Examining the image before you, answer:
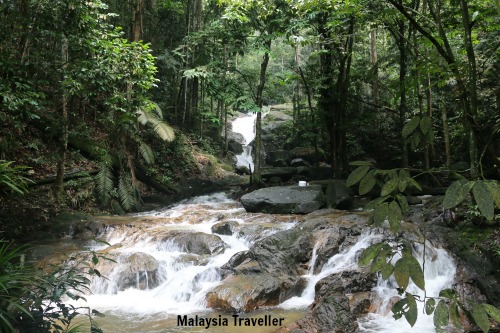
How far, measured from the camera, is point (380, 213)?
48.1 inches

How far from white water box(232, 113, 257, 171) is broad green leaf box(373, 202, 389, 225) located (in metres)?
19.8

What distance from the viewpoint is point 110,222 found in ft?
31.6

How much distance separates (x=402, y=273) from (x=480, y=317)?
0.83 ft

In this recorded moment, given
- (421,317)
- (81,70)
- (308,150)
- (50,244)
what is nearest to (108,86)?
(81,70)

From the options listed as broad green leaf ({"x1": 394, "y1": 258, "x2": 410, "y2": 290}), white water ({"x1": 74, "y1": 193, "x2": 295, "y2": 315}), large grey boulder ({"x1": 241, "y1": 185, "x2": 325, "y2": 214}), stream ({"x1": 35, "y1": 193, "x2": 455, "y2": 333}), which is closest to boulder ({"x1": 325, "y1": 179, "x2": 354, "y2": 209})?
large grey boulder ({"x1": 241, "y1": 185, "x2": 325, "y2": 214})

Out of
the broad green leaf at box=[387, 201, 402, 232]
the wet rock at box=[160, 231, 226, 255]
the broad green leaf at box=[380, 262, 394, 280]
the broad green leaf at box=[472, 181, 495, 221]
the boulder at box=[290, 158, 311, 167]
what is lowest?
the wet rock at box=[160, 231, 226, 255]

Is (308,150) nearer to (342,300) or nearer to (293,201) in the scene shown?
(293,201)

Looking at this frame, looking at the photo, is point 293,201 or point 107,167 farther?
point 107,167

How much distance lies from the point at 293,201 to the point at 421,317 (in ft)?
18.0

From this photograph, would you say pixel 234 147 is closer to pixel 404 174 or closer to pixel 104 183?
pixel 104 183

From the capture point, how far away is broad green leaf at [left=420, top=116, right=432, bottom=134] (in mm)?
1368

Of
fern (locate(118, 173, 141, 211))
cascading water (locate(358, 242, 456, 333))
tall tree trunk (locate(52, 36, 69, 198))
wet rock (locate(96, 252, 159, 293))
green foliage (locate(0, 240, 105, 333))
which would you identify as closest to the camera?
green foliage (locate(0, 240, 105, 333))

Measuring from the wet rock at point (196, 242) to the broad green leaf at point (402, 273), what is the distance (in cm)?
697

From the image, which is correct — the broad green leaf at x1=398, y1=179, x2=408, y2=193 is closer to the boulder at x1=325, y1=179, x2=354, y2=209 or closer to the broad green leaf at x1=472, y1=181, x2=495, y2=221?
the broad green leaf at x1=472, y1=181, x2=495, y2=221
